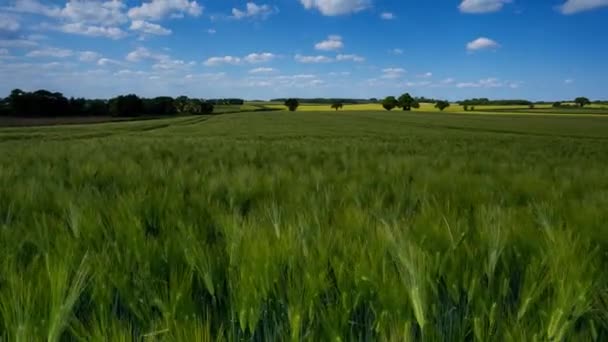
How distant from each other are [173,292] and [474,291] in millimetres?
697

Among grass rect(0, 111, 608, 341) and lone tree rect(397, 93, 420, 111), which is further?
lone tree rect(397, 93, 420, 111)

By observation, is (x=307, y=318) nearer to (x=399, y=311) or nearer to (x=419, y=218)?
(x=399, y=311)

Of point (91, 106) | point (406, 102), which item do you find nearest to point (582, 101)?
point (406, 102)

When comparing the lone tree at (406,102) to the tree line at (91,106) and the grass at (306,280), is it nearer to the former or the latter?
the tree line at (91,106)

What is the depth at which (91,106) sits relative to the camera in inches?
2047

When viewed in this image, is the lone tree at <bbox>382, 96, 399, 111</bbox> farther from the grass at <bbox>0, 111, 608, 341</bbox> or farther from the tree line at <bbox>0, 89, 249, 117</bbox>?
the grass at <bbox>0, 111, 608, 341</bbox>

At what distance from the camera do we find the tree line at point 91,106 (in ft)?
150

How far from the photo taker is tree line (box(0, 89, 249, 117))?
4584 centimetres

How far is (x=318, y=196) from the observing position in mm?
1837

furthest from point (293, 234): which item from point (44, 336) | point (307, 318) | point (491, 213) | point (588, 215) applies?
point (588, 215)

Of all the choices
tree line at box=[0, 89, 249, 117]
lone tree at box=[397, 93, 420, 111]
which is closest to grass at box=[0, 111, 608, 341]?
tree line at box=[0, 89, 249, 117]

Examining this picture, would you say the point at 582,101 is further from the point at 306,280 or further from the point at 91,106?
the point at 306,280

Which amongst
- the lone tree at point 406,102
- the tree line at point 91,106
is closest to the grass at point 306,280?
the tree line at point 91,106

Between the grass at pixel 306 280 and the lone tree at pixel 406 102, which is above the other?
the lone tree at pixel 406 102
